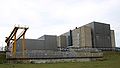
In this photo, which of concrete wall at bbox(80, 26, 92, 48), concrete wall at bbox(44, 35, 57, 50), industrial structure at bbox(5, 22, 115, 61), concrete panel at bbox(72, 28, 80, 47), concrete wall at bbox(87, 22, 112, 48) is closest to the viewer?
industrial structure at bbox(5, 22, 115, 61)

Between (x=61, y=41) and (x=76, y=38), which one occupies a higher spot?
(x=76, y=38)

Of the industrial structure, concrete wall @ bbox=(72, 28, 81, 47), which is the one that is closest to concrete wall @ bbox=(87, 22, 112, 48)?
→ the industrial structure

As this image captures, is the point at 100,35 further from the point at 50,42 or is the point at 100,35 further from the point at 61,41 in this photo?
the point at 50,42

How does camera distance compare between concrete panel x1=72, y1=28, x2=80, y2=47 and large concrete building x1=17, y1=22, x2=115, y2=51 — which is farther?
concrete panel x1=72, y1=28, x2=80, y2=47

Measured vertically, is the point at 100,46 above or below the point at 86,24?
below

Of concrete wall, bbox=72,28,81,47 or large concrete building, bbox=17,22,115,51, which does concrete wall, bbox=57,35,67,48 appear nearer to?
large concrete building, bbox=17,22,115,51

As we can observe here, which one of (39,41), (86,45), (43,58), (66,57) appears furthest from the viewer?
(86,45)

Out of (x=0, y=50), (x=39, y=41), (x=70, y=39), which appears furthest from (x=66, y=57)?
(x=70, y=39)

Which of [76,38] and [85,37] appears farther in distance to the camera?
[76,38]

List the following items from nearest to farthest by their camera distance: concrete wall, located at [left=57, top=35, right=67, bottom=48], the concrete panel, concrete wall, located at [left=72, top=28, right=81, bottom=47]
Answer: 1. concrete wall, located at [left=72, top=28, right=81, bottom=47]
2. the concrete panel
3. concrete wall, located at [left=57, top=35, right=67, bottom=48]

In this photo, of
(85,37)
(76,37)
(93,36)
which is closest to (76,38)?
(76,37)

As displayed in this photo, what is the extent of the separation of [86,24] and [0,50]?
30.9 m

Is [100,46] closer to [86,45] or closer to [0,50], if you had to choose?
[86,45]

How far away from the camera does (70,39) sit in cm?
6756
